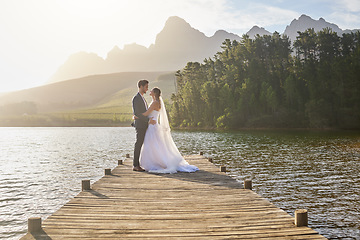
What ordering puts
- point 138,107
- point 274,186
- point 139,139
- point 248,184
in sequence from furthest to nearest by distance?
point 274,186 < point 139,139 < point 138,107 < point 248,184

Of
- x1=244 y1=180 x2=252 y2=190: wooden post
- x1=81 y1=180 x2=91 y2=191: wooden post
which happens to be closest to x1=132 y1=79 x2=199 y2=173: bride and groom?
x1=81 y1=180 x2=91 y2=191: wooden post

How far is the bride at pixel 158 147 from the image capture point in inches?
464

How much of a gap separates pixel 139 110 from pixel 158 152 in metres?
1.78

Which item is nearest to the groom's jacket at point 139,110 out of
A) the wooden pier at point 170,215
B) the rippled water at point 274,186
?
the wooden pier at point 170,215

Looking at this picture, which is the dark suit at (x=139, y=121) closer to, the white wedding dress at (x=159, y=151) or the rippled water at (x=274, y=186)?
the white wedding dress at (x=159, y=151)

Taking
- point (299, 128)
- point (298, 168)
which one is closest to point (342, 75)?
point (299, 128)

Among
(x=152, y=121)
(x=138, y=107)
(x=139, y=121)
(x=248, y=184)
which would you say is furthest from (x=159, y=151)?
(x=248, y=184)

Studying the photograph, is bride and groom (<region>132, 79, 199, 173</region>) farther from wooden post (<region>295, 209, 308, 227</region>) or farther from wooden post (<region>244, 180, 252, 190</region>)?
wooden post (<region>295, 209, 308, 227</region>)

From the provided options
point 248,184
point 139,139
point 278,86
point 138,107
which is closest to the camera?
point 248,184

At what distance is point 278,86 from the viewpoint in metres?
87.3

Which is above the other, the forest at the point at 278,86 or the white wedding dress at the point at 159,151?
the forest at the point at 278,86

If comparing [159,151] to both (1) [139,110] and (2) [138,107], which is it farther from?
(2) [138,107]

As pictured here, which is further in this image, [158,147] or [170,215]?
[158,147]

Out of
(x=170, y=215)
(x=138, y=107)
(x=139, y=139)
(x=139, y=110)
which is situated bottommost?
(x=170, y=215)
